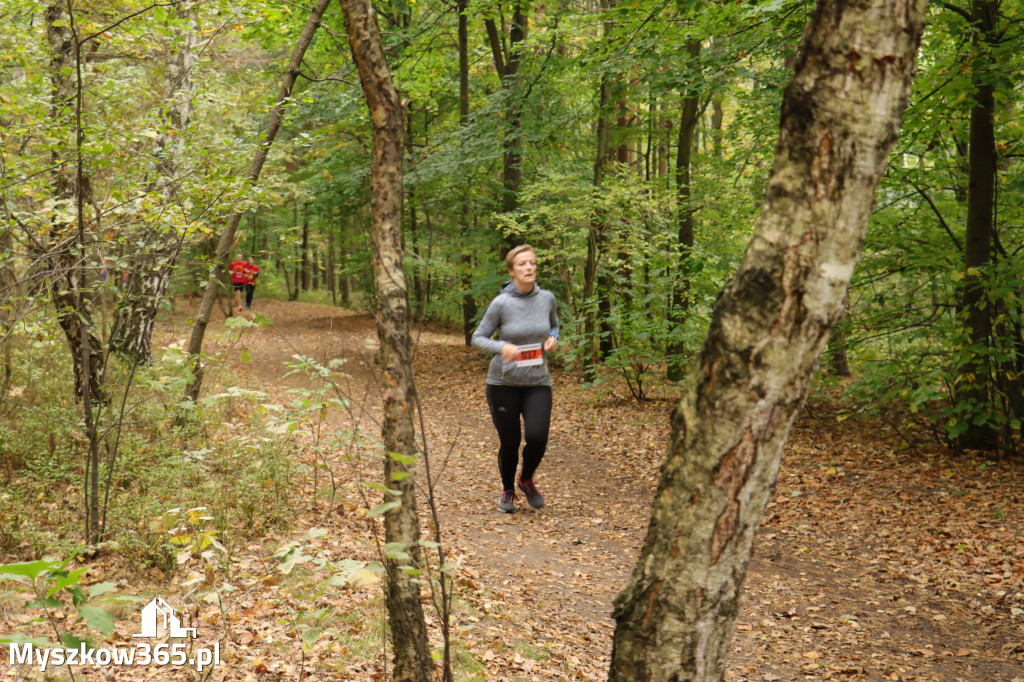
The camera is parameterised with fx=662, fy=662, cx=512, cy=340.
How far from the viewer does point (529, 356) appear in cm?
588

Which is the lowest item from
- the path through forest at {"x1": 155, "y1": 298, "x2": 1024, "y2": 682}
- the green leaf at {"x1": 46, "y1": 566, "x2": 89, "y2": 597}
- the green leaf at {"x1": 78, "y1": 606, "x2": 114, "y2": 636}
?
the path through forest at {"x1": 155, "y1": 298, "x2": 1024, "y2": 682}

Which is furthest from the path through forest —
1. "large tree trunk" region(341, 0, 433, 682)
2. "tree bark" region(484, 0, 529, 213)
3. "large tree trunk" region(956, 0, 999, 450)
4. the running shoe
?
"tree bark" region(484, 0, 529, 213)

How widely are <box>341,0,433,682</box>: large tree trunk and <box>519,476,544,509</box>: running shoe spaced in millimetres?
3861

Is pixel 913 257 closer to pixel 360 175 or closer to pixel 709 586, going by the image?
pixel 709 586

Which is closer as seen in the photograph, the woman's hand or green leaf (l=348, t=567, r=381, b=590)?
green leaf (l=348, t=567, r=381, b=590)

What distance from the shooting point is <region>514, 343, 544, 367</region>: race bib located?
19.2ft

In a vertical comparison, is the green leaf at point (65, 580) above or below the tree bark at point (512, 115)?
below

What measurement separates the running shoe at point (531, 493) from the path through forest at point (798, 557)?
130 mm

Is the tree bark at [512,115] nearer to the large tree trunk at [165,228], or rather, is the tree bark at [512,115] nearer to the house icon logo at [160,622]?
the large tree trunk at [165,228]

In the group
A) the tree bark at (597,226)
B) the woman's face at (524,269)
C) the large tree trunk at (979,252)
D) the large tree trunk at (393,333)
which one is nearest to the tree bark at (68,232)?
the large tree trunk at (393,333)

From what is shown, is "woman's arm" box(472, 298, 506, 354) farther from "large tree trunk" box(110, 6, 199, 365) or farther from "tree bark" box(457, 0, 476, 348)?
"tree bark" box(457, 0, 476, 348)

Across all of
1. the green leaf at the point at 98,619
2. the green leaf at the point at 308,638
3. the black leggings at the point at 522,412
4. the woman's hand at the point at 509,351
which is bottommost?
the green leaf at the point at 308,638

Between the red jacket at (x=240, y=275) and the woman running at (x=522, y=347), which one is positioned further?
the red jacket at (x=240, y=275)

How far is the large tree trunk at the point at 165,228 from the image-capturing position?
5.24m
